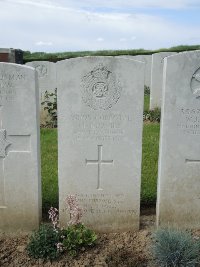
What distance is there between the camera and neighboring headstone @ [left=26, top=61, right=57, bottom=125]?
9734 millimetres

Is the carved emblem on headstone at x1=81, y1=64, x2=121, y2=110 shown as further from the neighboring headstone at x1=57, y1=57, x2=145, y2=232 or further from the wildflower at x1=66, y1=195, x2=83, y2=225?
the wildflower at x1=66, y1=195, x2=83, y2=225

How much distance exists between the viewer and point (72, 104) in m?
4.09

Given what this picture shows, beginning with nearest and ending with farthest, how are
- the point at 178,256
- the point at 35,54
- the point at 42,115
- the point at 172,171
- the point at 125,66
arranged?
1. the point at 178,256
2. the point at 125,66
3. the point at 172,171
4. the point at 42,115
5. the point at 35,54

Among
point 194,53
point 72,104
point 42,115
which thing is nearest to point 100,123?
point 72,104

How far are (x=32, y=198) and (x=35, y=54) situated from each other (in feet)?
61.4

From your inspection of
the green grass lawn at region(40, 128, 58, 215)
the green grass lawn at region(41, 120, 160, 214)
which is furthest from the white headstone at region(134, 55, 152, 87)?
the green grass lawn at region(40, 128, 58, 215)

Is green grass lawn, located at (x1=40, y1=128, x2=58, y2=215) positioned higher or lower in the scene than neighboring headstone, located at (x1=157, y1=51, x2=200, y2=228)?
lower

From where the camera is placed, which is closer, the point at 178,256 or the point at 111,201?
the point at 178,256

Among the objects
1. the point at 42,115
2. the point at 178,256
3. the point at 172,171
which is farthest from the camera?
the point at 42,115

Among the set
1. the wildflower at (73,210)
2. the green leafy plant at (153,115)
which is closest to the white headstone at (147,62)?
the green leafy plant at (153,115)

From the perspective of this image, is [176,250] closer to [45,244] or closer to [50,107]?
[45,244]

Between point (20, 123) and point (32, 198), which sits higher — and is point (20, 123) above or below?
above

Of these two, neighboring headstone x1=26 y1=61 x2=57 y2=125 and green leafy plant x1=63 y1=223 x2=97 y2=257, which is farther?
neighboring headstone x1=26 y1=61 x2=57 y2=125

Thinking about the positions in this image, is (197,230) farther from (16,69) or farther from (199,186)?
(16,69)
